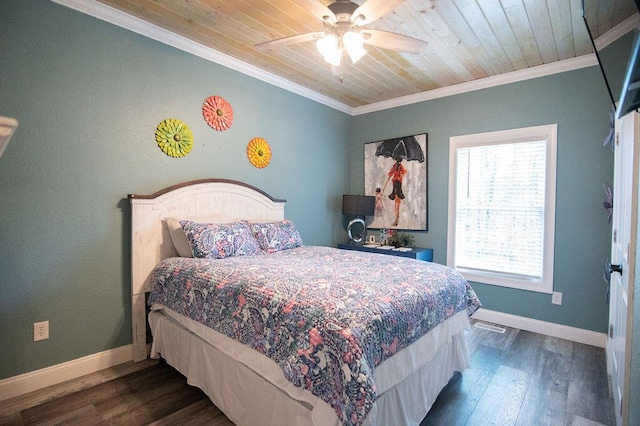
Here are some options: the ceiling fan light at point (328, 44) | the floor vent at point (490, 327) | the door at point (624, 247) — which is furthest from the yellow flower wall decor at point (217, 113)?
the floor vent at point (490, 327)

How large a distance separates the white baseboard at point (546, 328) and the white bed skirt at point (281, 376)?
4.59ft

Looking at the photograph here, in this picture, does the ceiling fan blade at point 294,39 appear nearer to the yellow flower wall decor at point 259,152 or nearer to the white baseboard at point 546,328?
the yellow flower wall decor at point 259,152

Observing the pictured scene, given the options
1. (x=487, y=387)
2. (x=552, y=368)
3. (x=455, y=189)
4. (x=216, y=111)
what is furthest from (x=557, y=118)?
(x=216, y=111)

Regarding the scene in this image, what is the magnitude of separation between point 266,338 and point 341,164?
3.28 meters

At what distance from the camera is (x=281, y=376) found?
146 centimetres

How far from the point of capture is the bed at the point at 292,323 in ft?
4.20

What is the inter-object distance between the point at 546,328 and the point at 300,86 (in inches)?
143

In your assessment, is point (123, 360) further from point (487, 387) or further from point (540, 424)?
point (540, 424)

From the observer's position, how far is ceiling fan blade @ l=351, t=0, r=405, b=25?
1719 millimetres

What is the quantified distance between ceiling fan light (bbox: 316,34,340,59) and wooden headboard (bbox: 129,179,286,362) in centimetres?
153

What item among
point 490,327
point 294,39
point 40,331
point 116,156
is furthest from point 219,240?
point 490,327

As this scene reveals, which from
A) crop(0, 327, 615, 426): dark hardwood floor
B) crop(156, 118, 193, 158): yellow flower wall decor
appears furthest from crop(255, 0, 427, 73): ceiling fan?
crop(0, 327, 615, 426): dark hardwood floor

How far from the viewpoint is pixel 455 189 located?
3.68 metres

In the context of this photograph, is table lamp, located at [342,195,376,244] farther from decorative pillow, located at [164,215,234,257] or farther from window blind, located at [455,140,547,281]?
decorative pillow, located at [164,215,234,257]
